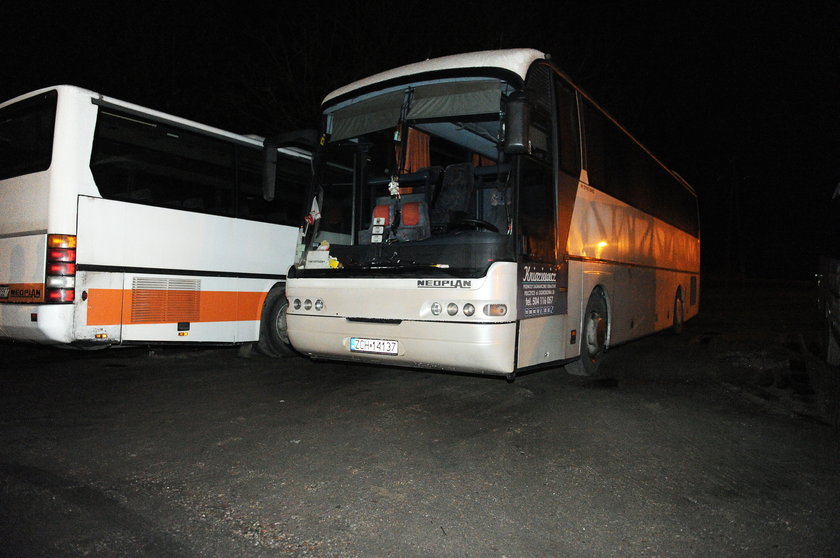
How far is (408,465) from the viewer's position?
4414 millimetres

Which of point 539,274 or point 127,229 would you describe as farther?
point 127,229

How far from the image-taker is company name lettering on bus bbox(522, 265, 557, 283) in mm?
6113

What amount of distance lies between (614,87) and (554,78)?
53.2 feet

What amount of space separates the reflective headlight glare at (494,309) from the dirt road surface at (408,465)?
1.01m

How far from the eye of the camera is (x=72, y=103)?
6.92 metres

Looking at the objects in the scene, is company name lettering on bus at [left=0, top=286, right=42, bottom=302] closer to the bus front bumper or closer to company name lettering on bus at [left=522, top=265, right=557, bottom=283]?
the bus front bumper

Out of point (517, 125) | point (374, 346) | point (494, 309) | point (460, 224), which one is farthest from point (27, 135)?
point (494, 309)

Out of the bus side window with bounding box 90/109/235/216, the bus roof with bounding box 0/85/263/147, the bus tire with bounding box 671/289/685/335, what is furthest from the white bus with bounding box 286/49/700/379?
the bus tire with bounding box 671/289/685/335

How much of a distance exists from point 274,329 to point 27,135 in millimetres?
3994

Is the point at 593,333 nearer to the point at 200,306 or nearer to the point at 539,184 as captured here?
Result: the point at 539,184

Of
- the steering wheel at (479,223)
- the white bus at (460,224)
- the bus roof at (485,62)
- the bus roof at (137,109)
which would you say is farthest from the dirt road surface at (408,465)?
the bus roof at (485,62)

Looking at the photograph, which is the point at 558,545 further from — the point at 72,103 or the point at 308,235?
the point at 72,103

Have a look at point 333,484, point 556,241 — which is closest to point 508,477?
point 333,484

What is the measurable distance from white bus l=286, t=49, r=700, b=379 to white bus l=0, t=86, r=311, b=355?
4.71 feet
